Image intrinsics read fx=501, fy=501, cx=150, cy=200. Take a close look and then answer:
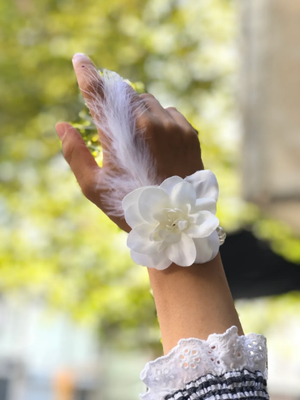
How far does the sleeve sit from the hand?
18 cm

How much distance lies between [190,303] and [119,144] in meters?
0.22

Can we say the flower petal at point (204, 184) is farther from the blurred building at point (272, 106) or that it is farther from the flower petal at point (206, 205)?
the blurred building at point (272, 106)

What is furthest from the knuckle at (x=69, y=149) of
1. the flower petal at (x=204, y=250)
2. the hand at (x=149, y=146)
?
the flower petal at (x=204, y=250)

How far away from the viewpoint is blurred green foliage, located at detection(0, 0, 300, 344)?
13.2 ft

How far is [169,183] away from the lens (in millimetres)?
635

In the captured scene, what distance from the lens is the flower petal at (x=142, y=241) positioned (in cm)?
63

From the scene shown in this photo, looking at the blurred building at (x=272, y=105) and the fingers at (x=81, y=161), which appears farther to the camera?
the blurred building at (x=272, y=105)

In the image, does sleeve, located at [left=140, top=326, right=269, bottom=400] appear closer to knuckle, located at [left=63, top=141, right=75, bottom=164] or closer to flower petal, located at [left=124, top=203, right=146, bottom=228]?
flower petal, located at [left=124, top=203, right=146, bottom=228]

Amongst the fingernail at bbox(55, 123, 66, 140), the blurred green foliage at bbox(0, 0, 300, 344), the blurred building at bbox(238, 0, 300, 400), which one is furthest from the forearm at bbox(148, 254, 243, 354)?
the blurred green foliage at bbox(0, 0, 300, 344)

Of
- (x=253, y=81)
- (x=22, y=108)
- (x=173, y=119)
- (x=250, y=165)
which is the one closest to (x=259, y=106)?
(x=253, y=81)

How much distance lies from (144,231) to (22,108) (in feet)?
12.2

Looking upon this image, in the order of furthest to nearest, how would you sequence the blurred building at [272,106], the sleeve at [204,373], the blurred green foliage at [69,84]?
the blurred green foliage at [69,84], the blurred building at [272,106], the sleeve at [204,373]

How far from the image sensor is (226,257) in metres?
3.06

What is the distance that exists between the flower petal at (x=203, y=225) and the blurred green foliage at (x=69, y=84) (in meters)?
3.18
